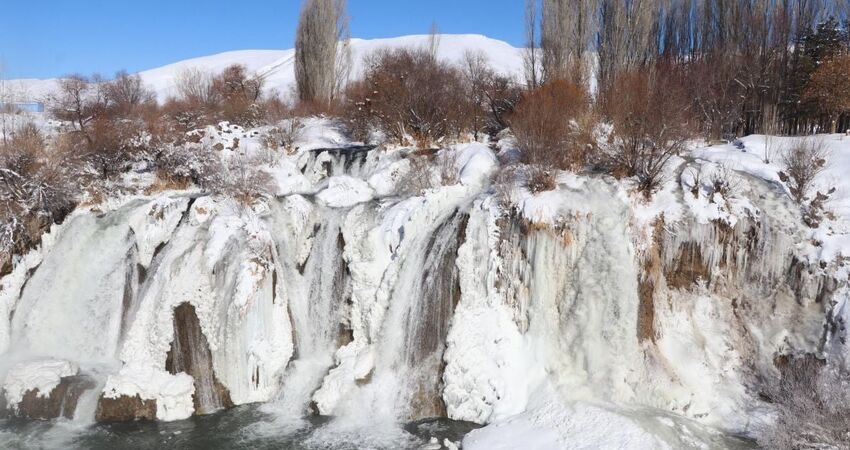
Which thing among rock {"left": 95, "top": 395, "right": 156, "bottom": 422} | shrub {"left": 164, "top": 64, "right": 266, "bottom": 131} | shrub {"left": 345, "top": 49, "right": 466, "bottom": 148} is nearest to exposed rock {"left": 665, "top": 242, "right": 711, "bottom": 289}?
shrub {"left": 345, "top": 49, "right": 466, "bottom": 148}

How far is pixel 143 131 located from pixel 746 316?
20.4 meters

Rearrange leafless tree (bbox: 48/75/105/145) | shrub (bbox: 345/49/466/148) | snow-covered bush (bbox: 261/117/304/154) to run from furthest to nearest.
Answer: leafless tree (bbox: 48/75/105/145)
snow-covered bush (bbox: 261/117/304/154)
shrub (bbox: 345/49/466/148)

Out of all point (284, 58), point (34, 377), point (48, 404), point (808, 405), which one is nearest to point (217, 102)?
point (34, 377)

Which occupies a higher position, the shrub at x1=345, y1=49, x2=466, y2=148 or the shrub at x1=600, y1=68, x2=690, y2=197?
the shrub at x1=345, y1=49, x2=466, y2=148

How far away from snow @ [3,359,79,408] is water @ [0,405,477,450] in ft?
2.14

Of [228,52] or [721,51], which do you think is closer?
[721,51]

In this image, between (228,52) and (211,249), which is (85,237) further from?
(228,52)

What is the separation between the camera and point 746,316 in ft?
40.3

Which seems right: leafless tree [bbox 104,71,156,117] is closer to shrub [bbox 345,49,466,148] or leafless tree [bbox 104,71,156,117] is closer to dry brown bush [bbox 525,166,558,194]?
shrub [bbox 345,49,466,148]

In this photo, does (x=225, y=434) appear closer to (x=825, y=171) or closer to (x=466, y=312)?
(x=466, y=312)

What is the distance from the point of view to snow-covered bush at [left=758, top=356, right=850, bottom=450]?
9125 mm

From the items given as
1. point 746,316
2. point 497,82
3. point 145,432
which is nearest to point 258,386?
point 145,432

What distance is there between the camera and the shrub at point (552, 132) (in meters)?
14.5

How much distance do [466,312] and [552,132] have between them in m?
5.52
